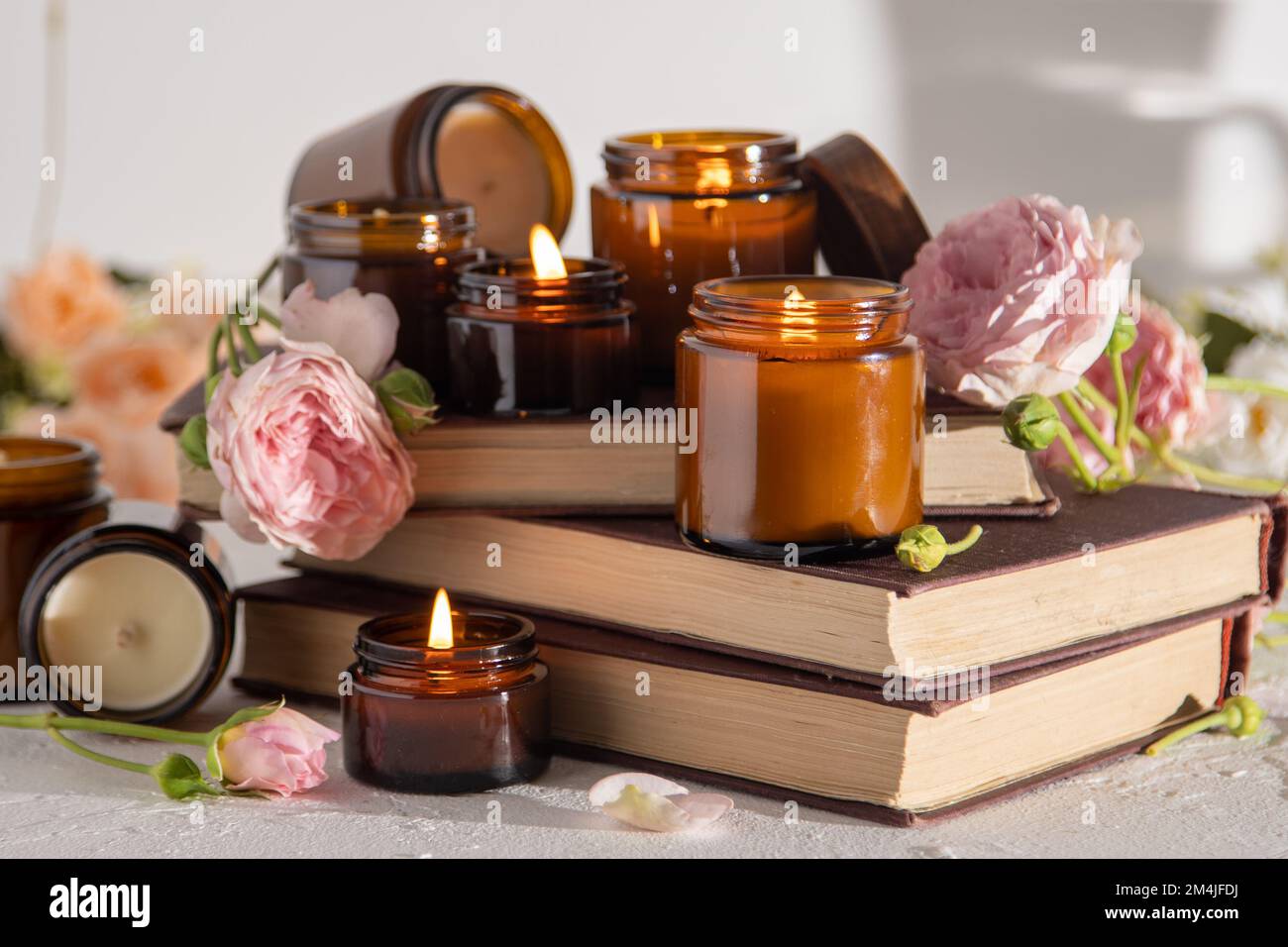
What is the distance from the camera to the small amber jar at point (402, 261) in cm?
104

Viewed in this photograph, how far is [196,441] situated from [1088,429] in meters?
0.55

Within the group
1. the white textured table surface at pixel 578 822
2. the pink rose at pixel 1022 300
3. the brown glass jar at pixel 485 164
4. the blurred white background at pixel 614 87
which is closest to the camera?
the white textured table surface at pixel 578 822

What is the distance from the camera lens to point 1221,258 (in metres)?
2.53

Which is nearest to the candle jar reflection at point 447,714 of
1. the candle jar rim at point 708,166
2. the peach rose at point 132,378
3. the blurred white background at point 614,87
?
the candle jar rim at point 708,166

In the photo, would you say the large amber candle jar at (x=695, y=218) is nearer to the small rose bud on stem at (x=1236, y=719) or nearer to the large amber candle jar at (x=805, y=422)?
the large amber candle jar at (x=805, y=422)

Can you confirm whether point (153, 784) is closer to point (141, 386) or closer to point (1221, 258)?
point (141, 386)

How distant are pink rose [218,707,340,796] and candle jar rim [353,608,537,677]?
5 centimetres

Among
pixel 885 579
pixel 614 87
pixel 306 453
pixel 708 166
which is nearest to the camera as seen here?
pixel 885 579

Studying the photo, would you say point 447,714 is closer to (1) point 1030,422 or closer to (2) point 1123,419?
(1) point 1030,422

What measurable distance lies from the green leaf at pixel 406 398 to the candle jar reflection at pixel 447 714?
14 cm

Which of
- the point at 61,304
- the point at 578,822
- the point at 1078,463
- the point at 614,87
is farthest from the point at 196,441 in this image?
the point at 614,87

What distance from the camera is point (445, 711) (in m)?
0.86

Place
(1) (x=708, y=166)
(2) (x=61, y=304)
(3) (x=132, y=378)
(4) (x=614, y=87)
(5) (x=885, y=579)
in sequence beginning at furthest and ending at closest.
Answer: (4) (x=614, y=87)
(2) (x=61, y=304)
(3) (x=132, y=378)
(1) (x=708, y=166)
(5) (x=885, y=579)
